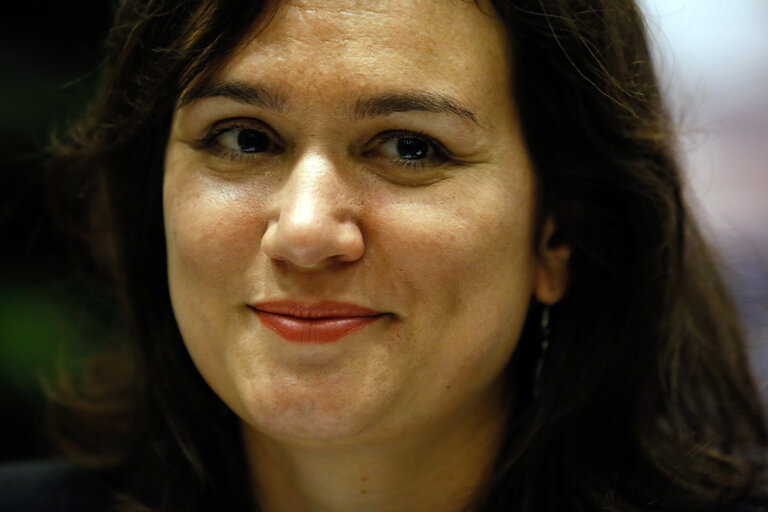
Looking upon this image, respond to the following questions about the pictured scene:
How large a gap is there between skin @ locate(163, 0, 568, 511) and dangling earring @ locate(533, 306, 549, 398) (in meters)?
0.21

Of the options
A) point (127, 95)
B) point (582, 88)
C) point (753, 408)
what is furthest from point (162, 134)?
point (753, 408)

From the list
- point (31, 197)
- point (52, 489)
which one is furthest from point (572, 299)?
point (31, 197)

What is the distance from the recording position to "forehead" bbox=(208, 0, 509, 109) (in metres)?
1.42

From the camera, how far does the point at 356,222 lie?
4.74ft

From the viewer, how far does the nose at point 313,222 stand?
1380 mm

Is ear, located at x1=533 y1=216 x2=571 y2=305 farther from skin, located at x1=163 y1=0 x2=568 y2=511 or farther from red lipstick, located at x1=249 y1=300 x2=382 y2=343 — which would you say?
red lipstick, located at x1=249 y1=300 x2=382 y2=343

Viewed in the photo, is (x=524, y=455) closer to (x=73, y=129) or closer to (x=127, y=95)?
(x=127, y=95)

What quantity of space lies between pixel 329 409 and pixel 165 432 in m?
0.67

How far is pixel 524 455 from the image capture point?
66.4 inches

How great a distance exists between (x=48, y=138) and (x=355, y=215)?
1.61 m

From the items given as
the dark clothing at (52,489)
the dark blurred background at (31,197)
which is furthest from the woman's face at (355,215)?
the dark blurred background at (31,197)

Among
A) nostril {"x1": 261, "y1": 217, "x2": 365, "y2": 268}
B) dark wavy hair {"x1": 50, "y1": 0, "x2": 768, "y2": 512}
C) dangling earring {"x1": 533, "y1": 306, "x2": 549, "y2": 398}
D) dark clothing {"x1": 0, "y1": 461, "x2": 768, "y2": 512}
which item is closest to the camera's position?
nostril {"x1": 261, "y1": 217, "x2": 365, "y2": 268}

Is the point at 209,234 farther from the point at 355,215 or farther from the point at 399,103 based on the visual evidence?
the point at 399,103

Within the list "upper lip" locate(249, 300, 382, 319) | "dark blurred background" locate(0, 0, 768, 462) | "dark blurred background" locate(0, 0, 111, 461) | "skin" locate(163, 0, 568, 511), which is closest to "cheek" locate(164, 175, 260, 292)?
"skin" locate(163, 0, 568, 511)
